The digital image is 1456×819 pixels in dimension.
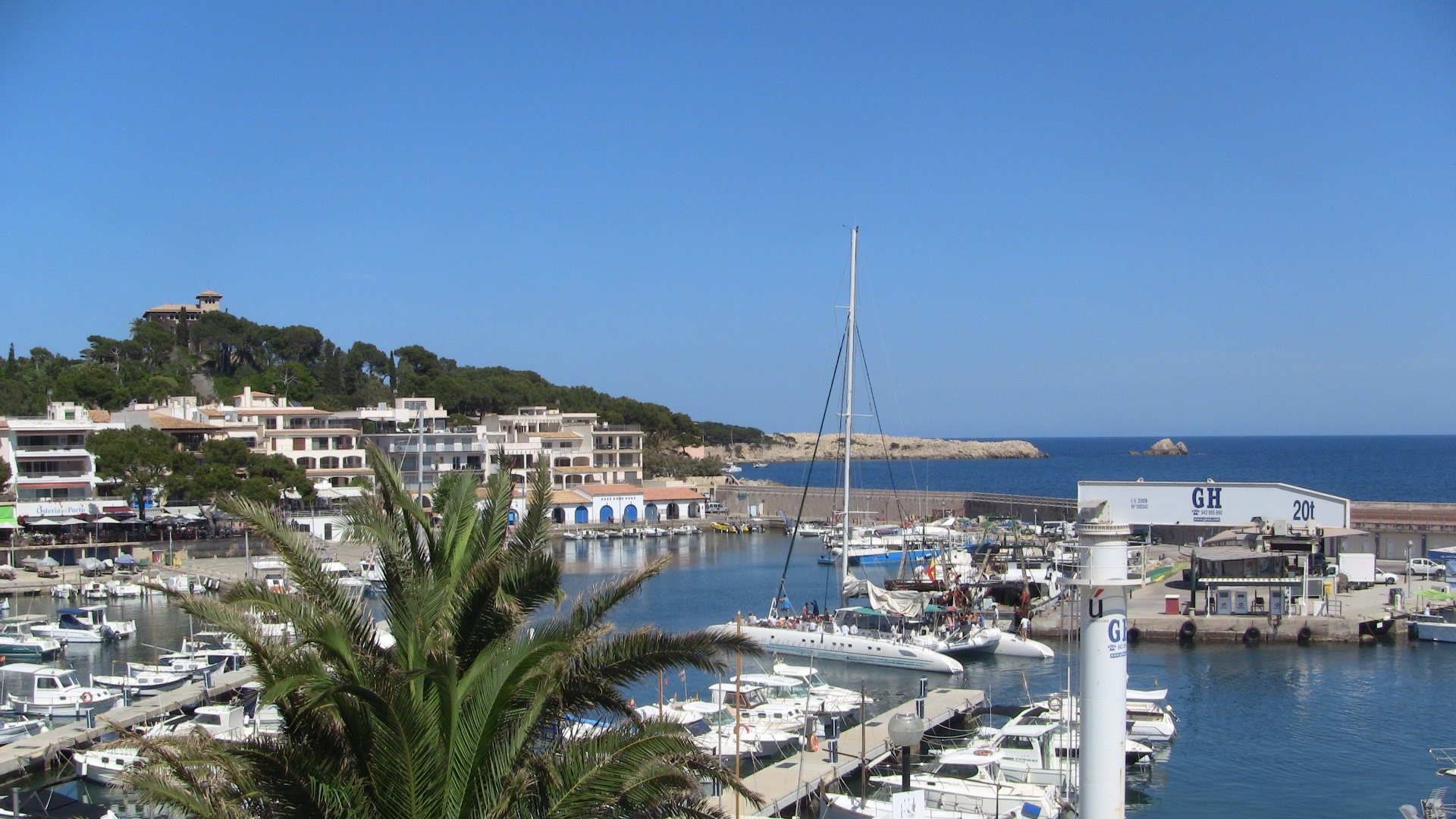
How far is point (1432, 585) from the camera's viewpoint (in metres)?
39.5

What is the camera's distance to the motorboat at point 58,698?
25.1 m

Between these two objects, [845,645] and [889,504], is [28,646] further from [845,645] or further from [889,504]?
[889,504]

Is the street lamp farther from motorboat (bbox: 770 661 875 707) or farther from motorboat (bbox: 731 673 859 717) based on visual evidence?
motorboat (bbox: 770 661 875 707)

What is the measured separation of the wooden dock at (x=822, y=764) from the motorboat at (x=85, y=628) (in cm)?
2378

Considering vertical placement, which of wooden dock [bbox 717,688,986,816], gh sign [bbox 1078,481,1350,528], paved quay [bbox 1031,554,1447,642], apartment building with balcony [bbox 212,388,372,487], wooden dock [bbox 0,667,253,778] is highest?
apartment building with balcony [bbox 212,388,372,487]

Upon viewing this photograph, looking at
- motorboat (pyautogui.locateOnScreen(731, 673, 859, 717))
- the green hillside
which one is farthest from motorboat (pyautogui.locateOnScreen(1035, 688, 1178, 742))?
the green hillside

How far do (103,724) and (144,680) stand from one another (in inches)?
194

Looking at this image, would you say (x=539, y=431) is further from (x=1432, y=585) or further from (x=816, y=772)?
(x=816, y=772)

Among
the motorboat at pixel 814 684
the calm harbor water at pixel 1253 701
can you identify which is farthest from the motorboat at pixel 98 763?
the motorboat at pixel 814 684

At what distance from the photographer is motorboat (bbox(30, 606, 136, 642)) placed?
3428cm

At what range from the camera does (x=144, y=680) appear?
88.8 ft

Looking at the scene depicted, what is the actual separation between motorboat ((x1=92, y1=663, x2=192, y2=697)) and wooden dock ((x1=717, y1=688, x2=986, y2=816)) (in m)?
15.4

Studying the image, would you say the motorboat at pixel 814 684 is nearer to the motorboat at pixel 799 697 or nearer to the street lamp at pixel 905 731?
the motorboat at pixel 799 697

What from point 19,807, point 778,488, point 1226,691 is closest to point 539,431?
point 778,488
